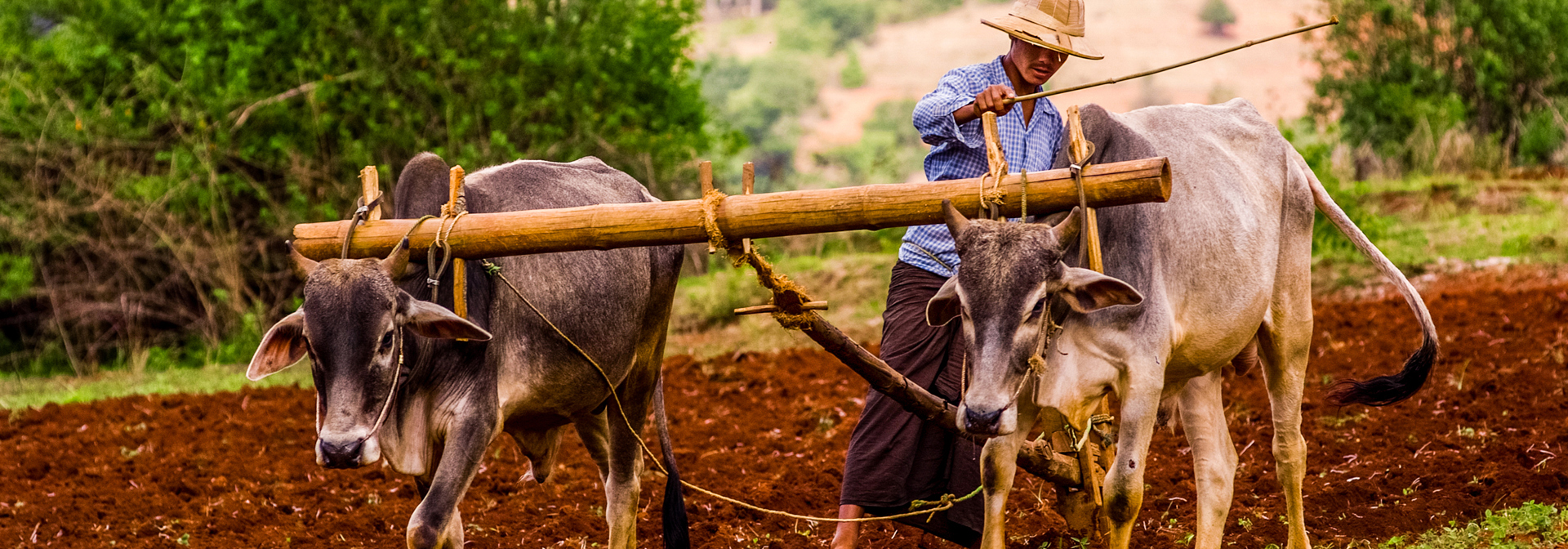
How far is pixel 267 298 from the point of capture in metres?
13.0

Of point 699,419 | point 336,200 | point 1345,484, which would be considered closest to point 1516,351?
point 1345,484

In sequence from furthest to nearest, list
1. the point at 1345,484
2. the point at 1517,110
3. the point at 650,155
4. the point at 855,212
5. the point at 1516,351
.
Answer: the point at 1517,110
the point at 650,155
the point at 1516,351
the point at 1345,484
the point at 855,212

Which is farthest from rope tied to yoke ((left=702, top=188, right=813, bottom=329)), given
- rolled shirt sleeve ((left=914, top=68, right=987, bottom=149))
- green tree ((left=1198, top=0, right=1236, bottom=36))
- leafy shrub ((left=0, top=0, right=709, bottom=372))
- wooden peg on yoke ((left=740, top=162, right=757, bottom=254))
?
green tree ((left=1198, top=0, right=1236, bottom=36))

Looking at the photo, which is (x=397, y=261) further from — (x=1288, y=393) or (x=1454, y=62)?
(x=1454, y=62)

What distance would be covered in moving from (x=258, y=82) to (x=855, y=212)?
33.9ft

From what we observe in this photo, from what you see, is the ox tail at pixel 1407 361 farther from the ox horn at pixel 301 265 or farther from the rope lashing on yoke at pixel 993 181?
the ox horn at pixel 301 265

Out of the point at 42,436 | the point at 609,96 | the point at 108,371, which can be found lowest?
the point at 108,371

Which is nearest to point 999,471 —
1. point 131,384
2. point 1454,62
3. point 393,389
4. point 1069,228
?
point 1069,228

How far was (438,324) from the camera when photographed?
366 cm

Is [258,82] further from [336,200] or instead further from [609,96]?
[609,96]

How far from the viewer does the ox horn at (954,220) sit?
3.45 m

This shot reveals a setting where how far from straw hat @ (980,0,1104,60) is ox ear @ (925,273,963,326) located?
917mm

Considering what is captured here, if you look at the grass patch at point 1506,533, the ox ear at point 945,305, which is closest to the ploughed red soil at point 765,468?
the grass patch at point 1506,533

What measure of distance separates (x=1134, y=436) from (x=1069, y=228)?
0.69 meters
